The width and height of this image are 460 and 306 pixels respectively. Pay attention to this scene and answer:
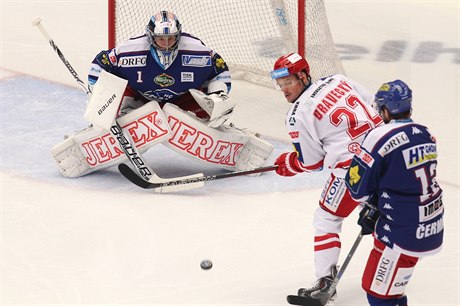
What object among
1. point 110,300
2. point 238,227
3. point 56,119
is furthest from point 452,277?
point 56,119

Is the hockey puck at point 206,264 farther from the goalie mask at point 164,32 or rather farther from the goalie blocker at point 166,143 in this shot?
the goalie mask at point 164,32

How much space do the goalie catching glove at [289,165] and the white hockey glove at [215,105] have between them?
1052 millimetres

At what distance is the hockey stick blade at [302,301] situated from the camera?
4.45 m

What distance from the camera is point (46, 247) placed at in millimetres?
5070

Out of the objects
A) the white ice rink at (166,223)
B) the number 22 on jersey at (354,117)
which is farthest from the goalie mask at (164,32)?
the number 22 on jersey at (354,117)

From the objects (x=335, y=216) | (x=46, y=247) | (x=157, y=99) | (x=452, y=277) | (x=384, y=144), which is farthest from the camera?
(x=157, y=99)

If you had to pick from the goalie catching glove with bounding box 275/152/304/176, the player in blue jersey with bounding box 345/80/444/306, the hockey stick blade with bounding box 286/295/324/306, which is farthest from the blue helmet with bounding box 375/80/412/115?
the hockey stick blade with bounding box 286/295/324/306

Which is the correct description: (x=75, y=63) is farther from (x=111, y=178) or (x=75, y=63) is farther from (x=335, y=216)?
(x=335, y=216)

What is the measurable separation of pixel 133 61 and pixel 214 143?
0.58m

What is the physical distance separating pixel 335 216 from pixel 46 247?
4.57 feet

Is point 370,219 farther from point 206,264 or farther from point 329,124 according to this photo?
point 206,264

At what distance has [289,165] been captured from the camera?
4.63 meters

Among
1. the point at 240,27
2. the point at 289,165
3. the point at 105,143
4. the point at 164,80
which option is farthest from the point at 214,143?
the point at 240,27

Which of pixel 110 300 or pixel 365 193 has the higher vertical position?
pixel 365 193
